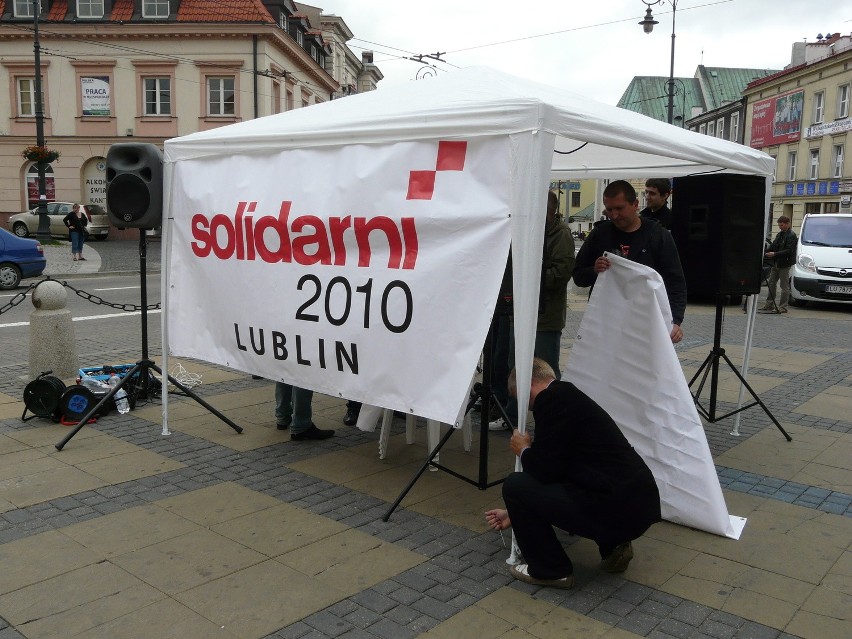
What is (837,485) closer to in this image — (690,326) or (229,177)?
(229,177)

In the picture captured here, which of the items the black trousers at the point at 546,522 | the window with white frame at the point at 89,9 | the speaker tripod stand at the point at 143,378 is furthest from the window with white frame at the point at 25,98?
the black trousers at the point at 546,522

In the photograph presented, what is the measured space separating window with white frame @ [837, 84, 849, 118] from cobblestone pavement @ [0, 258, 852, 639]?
41359mm

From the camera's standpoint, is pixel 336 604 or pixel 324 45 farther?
pixel 324 45

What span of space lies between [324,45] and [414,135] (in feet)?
152

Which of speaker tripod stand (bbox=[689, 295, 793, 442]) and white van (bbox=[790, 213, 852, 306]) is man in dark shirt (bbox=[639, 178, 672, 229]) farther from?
white van (bbox=[790, 213, 852, 306])

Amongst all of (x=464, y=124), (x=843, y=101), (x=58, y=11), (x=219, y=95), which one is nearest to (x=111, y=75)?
(x=58, y=11)

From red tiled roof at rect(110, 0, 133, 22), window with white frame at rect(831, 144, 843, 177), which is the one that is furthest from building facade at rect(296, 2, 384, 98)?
window with white frame at rect(831, 144, 843, 177)

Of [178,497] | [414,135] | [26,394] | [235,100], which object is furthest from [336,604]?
[235,100]

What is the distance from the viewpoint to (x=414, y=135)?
166 inches

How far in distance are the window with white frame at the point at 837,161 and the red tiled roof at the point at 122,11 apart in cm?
3684

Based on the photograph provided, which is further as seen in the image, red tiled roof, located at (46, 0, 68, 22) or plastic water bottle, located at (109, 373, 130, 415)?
red tiled roof, located at (46, 0, 68, 22)

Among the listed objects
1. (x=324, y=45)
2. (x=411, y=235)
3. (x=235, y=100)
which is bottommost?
(x=411, y=235)

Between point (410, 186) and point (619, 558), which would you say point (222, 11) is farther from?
point (619, 558)

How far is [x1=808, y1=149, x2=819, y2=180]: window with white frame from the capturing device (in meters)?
43.7
